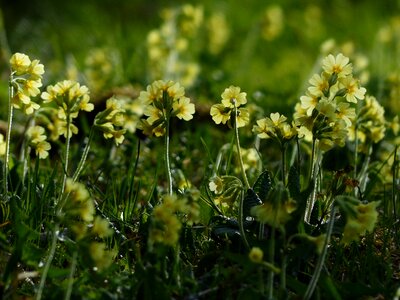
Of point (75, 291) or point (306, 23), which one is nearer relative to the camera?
point (75, 291)

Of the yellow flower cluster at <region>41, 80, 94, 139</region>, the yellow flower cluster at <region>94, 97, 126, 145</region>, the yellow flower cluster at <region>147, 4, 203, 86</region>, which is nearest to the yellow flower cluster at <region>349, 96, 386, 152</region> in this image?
the yellow flower cluster at <region>94, 97, 126, 145</region>

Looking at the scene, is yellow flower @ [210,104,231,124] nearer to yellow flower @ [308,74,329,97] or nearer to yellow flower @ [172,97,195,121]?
yellow flower @ [172,97,195,121]

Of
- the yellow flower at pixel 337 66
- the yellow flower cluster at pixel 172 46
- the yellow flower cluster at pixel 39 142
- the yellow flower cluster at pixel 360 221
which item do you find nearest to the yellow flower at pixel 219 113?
the yellow flower at pixel 337 66

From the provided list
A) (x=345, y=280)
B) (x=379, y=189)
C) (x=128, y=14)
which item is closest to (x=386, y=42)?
(x=128, y=14)

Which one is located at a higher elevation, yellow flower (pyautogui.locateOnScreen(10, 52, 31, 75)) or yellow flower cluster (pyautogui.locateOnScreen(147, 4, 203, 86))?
yellow flower cluster (pyautogui.locateOnScreen(147, 4, 203, 86))

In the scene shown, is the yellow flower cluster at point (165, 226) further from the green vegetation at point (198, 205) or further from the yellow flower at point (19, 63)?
the yellow flower at point (19, 63)

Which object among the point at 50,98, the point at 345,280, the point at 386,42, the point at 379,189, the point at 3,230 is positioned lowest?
the point at 345,280

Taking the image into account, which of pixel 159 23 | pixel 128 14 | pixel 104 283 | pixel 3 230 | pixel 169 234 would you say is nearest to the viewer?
pixel 169 234

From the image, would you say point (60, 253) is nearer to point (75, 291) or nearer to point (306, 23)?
point (75, 291)
